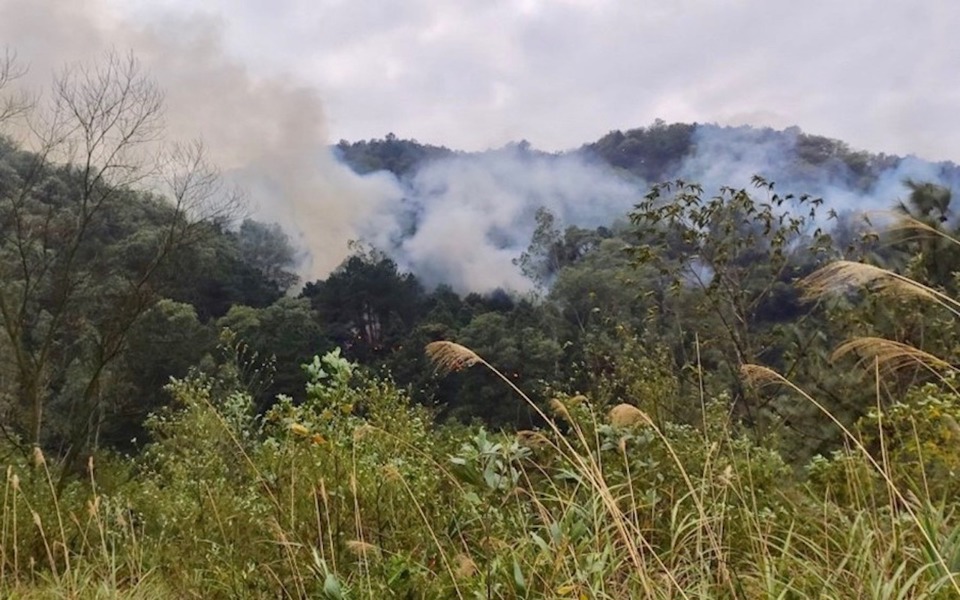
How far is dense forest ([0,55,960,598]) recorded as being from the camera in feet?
6.81

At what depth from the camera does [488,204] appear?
8094 centimetres

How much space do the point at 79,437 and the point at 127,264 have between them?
59.4ft

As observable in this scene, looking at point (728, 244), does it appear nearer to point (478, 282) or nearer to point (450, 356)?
point (450, 356)

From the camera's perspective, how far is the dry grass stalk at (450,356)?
72.4 inches

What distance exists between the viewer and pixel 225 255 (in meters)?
36.7

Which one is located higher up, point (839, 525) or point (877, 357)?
point (877, 357)

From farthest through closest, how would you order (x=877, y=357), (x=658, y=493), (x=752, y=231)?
1. (x=752, y=231)
2. (x=658, y=493)
3. (x=877, y=357)

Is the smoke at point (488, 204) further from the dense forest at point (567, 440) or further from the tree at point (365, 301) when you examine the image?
the dense forest at point (567, 440)

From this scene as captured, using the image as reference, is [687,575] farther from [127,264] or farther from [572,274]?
[572,274]

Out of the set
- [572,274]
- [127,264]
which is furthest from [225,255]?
[572,274]

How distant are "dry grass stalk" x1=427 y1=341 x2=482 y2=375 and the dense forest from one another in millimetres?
14

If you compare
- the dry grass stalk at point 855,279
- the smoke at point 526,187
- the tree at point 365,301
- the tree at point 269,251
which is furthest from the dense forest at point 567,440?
the smoke at point 526,187

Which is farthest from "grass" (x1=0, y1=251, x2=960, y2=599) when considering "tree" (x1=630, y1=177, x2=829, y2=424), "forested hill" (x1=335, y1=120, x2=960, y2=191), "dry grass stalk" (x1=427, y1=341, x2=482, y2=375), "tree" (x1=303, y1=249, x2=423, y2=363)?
"forested hill" (x1=335, y1=120, x2=960, y2=191)

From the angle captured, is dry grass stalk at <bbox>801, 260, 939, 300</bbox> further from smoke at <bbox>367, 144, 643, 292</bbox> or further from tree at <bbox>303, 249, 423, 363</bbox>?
smoke at <bbox>367, 144, 643, 292</bbox>
